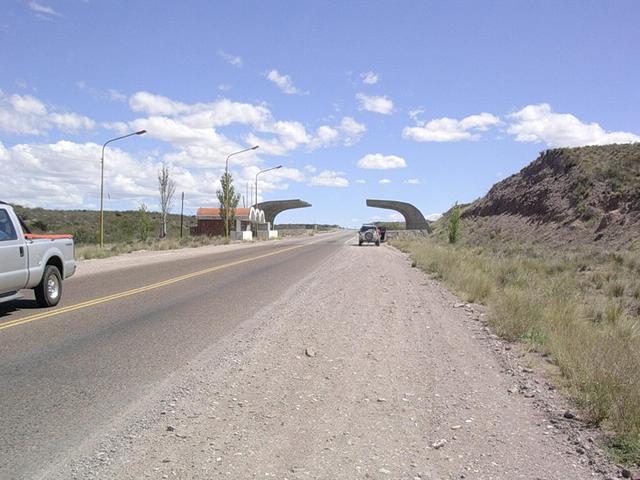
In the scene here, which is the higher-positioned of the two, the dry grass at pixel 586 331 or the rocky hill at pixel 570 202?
the rocky hill at pixel 570 202

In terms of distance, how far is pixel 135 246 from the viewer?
46500mm

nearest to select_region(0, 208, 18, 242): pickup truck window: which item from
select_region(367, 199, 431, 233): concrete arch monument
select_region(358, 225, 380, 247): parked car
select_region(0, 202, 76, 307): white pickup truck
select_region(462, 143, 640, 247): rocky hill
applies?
select_region(0, 202, 76, 307): white pickup truck

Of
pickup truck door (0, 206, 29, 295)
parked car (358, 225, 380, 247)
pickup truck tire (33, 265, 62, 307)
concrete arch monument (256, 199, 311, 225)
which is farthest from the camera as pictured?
concrete arch monument (256, 199, 311, 225)

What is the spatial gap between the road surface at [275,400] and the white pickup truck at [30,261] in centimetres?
62

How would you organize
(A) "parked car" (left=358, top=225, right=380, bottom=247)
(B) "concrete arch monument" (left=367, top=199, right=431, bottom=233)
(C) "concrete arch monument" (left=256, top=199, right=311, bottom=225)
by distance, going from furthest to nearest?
(C) "concrete arch monument" (left=256, top=199, right=311, bottom=225) < (B) "concrete arch monument" (left=367, top=199, right=431, bottom=233) < (A) "parked car" (left=358, top=225, right=380, bottom=247)

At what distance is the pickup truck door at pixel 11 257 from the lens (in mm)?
10993

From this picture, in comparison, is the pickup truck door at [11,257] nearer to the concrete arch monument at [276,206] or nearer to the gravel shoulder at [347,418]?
the gravel shoulder at [347,418]

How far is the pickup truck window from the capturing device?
1128 centimetres

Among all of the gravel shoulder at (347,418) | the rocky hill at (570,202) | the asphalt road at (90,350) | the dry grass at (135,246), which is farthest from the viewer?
the rocky hill at (570,202)

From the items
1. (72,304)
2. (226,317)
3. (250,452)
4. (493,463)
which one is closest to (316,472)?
(250,452)

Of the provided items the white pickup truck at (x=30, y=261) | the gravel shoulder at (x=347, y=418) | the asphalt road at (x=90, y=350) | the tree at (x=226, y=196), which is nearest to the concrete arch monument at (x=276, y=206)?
the tree at (x=226, y=196)

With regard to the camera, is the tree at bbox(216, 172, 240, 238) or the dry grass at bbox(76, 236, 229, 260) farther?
the tree at bbox(216, 172, 240, 238)

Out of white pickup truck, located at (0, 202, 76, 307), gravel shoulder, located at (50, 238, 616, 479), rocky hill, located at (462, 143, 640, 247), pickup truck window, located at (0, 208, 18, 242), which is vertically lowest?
→ gravel shoulder, located at (50, 238, 616, 479)

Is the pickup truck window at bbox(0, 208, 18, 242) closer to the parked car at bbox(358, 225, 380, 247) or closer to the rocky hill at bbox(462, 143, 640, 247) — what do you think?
the rocky hill at bbox(462, 143, 640, 247)
